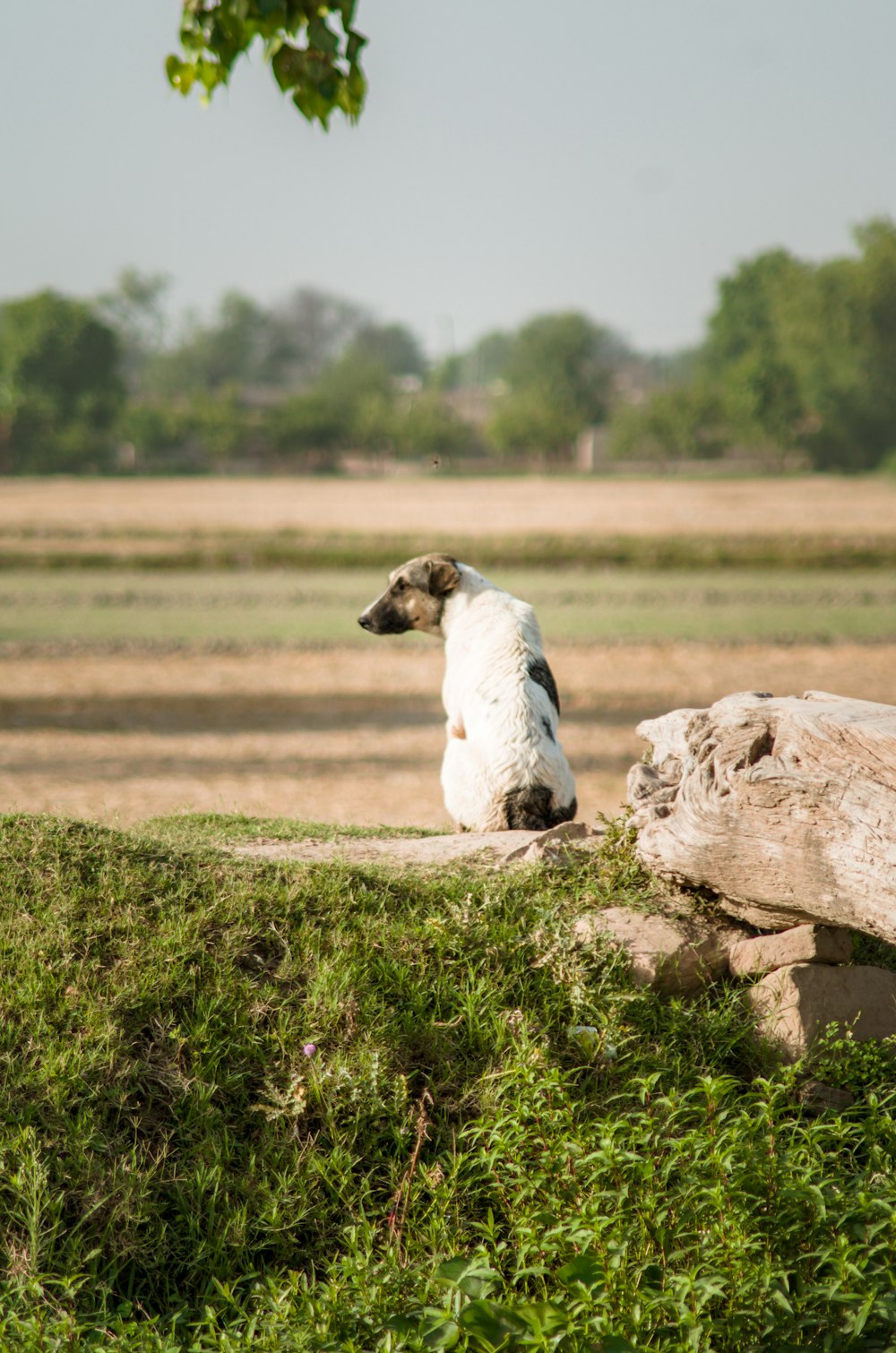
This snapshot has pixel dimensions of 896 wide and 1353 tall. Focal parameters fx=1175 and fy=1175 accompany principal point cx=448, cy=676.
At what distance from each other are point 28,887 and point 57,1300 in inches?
60.1

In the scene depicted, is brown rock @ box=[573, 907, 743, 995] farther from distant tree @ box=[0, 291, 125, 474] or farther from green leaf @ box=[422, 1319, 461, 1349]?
distant tree @ box=[0, 291, 125, 474]

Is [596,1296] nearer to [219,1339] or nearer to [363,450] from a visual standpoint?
[219,1339]

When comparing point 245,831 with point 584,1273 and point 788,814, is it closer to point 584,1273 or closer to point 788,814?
point 788,814

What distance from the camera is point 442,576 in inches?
223

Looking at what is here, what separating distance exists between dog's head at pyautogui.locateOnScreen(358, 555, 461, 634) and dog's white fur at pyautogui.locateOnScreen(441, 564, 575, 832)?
140mm

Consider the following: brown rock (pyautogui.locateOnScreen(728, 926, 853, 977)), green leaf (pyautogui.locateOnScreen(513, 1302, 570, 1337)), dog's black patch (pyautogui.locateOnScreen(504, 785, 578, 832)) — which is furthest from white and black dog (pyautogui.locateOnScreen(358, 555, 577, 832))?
green leaf (pyautogui.locateOnScreen(513, 1302, 570, 1337))

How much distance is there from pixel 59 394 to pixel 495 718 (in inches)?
910

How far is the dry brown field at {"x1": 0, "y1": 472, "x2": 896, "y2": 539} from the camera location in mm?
24797

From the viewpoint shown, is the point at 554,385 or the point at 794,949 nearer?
the point at 794,949

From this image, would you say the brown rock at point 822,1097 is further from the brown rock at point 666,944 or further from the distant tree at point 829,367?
the distant tree at point 829,367

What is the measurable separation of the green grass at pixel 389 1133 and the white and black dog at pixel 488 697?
759 millimetres

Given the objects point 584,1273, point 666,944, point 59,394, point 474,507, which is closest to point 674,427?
point 474,507

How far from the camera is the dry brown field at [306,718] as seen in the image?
31.7 feet

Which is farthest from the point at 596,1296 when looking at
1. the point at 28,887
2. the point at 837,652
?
the point at 837,652
